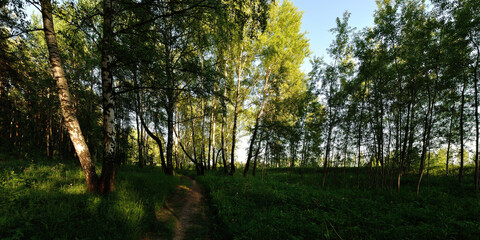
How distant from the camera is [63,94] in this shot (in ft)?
15.4

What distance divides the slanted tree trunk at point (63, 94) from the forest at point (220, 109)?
0.04 metres

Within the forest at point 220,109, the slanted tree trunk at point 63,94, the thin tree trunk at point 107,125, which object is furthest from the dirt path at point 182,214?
the slanted tree trunk at point 63,94

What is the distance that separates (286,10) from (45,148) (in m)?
29.7

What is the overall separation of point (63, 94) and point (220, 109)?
5836mm

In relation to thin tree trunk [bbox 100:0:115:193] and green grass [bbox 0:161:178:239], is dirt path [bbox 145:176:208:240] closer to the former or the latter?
green grass [bbox 0:161:178:239]

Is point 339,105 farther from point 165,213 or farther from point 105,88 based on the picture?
point 105,88

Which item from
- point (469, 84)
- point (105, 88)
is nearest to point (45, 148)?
point (105, 88)

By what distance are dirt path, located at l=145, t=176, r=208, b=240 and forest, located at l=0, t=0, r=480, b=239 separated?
0.19ft

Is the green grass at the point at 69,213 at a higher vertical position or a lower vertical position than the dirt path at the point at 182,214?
higher

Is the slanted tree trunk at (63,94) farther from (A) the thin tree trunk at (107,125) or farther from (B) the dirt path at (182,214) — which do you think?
(B) the dirt path at (182,214)

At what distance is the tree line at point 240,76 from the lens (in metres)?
5.50

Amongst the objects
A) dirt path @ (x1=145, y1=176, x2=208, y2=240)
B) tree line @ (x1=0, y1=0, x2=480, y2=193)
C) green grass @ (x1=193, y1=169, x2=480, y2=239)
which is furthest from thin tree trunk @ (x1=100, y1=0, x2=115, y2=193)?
green grass @ (x1=193, y1=169, x2=480, y2=239)

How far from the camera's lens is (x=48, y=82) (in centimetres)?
986

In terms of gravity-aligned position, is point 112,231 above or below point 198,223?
above
